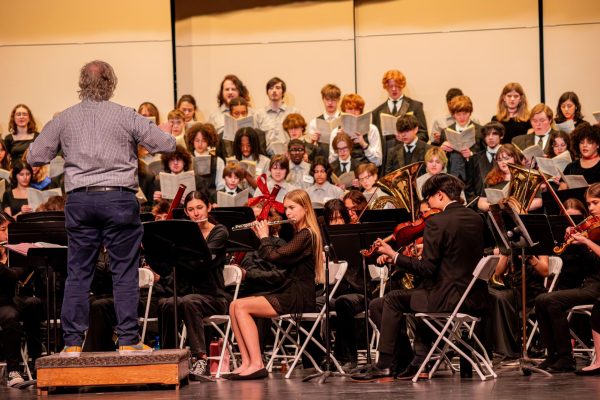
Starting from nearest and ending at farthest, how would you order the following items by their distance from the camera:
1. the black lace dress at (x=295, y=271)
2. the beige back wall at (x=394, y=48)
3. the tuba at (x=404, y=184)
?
1. the black lace dress at (x=295, y=271)
2. the tuba at (x=404, y=184)
3. the beige back wall at (x=394, y=48)

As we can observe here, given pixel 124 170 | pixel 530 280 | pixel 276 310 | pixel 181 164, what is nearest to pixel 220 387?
pixel 276 310

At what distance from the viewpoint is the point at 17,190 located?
35.7ft

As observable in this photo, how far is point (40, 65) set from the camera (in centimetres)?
1395

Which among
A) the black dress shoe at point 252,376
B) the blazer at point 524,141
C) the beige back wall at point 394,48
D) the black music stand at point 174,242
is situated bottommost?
the black dress shoe at point 252,376

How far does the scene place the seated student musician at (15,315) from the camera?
765 centimetres

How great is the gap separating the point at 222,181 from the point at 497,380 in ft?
16.0

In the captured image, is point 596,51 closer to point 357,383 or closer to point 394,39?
point 394,39

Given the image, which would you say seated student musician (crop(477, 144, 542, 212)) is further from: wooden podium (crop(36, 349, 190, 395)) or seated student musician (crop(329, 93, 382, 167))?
wooden podium (crop(36, 349, 190, 395))

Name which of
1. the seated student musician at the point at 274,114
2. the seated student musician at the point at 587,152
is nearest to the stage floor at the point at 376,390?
the seated student musician at the point at 587,152

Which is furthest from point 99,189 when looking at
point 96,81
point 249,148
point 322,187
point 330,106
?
point 330,106

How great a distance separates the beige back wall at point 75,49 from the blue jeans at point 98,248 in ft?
25.7

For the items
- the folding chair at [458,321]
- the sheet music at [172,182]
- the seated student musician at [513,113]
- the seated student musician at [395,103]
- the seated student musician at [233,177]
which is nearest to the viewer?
the folding chair at [458,321]

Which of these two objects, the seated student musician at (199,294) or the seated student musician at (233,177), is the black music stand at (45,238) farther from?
the seated student musician at (233,177)

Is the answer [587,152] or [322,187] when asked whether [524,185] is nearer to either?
[587,152]
